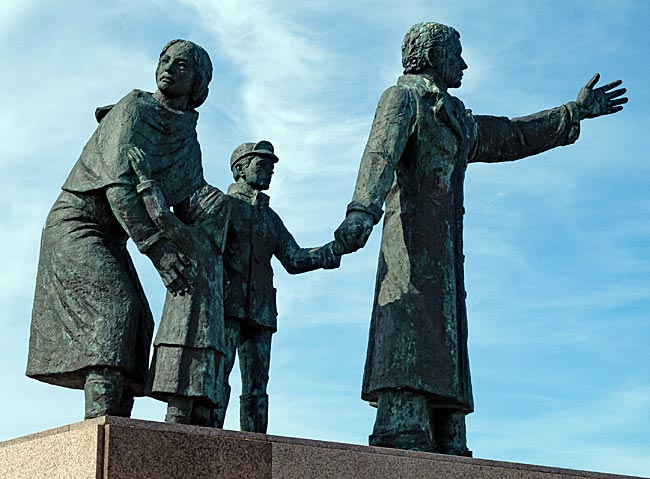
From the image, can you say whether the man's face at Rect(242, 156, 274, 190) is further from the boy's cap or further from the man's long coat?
the man's long coat

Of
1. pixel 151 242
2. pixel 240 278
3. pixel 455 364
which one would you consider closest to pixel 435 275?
pixel 455 364

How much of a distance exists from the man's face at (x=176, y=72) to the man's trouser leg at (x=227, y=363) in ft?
5.16

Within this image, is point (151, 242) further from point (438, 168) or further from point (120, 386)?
point (438, 168)

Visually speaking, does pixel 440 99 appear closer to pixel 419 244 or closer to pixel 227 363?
pixel 419 244

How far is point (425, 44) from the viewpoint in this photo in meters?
9.45

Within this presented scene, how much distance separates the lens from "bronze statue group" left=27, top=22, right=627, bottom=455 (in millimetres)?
7766

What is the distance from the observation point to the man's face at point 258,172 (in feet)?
29.6

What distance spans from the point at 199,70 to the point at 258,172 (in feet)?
3.44

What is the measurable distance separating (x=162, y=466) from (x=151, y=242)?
57.5 inches

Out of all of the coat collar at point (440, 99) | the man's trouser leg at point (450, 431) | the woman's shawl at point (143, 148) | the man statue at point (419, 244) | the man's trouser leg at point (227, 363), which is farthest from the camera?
the coat collar at point (440, 99)

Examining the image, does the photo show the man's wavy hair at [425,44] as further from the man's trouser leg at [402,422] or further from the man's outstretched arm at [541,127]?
the man's trouser leg at [402,422]

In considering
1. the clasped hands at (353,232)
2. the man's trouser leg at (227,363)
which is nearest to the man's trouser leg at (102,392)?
the man's trouser leg at (227,363)

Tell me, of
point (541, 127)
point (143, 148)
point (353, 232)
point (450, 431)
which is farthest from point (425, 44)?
point (450, 431)

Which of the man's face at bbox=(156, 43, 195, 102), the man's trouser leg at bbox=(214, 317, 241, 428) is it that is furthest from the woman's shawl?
the man's trouser leg at bbox=(214, 317, 241, 428)
